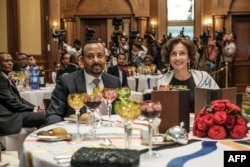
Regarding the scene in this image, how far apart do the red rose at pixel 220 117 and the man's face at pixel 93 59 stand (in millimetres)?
1360

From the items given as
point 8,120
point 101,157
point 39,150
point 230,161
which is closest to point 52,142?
point 39,150

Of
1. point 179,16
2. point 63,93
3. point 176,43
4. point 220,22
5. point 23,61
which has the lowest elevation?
point 63,93

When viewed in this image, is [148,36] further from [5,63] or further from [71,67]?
[5,63]

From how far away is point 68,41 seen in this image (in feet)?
45.3

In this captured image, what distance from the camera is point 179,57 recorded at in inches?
148

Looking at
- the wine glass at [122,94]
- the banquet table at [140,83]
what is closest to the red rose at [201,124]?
the wine glass at [122,94]

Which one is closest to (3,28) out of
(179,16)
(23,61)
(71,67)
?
(23,61)

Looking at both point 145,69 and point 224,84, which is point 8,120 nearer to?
point 145,69

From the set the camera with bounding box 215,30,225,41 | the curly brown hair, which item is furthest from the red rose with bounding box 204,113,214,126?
the camera with bounding box 215,30,225,41

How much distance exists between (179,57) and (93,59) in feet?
2.55

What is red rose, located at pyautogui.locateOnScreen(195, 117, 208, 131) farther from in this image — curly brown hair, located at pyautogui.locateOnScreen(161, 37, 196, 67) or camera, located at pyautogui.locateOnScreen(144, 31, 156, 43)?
camera, located at pyautogui.locateOnScreen(144, 31, 156, 43)

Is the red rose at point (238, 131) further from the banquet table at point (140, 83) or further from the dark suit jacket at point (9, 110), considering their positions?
the banquet table at point (140, 83)

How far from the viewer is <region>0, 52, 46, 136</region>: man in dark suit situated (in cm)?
411

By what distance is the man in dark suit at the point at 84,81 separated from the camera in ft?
10.8
